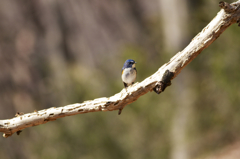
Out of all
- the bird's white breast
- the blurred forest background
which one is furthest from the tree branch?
the blurred forest background

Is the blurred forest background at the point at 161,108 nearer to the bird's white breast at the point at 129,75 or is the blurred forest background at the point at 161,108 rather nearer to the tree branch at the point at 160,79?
the bird's white breast at the point at 129,75

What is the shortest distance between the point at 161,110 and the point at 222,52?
1.72m

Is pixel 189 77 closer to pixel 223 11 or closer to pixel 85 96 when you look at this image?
pixel 85 96

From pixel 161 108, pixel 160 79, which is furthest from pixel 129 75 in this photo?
pixel 161 108

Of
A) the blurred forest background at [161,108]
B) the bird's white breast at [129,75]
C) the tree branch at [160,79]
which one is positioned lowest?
the tree branch at [160,79]

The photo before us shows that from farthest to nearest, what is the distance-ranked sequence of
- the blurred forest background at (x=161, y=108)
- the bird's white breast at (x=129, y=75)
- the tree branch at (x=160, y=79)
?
the blurred forest background at (x=161, y=108) → the bird's white breast at (x=129, y=75) → the tree branch at (x=160, y=79)

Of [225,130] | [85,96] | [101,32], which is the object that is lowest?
[225,130]

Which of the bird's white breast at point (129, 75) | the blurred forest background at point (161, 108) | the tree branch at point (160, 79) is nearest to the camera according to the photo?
the tree branch at point (160, 79)

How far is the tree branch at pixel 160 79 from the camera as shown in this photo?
1.62 meters

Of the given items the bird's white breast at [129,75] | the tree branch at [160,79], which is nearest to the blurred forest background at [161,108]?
the bird's white breast at [129,75]

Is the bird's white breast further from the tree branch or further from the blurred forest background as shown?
the blurred forest background

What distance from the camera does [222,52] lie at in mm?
4195

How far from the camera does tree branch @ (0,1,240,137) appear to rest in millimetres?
1616

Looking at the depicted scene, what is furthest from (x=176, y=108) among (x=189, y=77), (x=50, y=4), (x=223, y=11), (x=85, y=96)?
(x=50, y=4)
